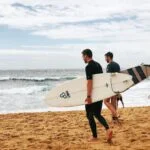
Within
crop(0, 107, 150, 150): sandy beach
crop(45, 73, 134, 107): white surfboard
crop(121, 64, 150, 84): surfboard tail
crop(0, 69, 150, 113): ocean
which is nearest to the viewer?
crop(0, 107, 150, 150): sandy beach

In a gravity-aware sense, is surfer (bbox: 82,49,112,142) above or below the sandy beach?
above

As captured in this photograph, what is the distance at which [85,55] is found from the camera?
23.3 feet

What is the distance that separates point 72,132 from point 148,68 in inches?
90.0

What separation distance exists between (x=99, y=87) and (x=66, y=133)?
1790 millimetres

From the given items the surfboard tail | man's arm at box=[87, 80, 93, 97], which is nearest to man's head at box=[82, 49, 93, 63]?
man's arm at box=[87, 80, 93, 97]

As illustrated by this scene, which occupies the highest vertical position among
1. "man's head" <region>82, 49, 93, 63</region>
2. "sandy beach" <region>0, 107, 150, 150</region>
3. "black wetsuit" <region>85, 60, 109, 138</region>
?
"man's head" <region>82, 49, 93, 63</region>

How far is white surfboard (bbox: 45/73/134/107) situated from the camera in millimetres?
7520

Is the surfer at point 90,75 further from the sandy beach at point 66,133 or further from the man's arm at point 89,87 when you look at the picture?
the sandy beach at point 66,133

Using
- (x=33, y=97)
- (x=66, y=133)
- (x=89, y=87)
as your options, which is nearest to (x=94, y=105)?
(x=89, y=87)

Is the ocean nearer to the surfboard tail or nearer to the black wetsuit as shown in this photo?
the surfboard tail

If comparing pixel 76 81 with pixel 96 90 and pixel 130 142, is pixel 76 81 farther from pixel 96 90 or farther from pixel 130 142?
pixel 130 142

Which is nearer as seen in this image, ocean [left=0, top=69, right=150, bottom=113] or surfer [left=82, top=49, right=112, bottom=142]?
surfer [left=82, top=49, right=112, bottom=142]

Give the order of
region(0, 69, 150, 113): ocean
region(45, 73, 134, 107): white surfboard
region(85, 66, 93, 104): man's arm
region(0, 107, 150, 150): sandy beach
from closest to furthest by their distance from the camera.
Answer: region(85, 66, 93, 104): man's arm → region(0, 107, 150, 150): sandy beach → region(45, 73, 134, 107): white surfboard → region(0, 69, 150, 113): ocean

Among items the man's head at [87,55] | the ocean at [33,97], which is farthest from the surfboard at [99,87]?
the ocean at [33,97]
